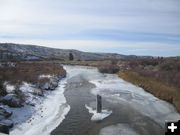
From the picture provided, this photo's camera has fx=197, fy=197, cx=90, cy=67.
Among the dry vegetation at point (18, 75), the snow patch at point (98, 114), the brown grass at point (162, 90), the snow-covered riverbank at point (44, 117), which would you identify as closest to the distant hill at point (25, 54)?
the dry vegetation at point (18, 75)

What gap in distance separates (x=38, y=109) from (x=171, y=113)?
9452 mm

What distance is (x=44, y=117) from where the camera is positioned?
41.5 feet

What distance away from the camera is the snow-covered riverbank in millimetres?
10453

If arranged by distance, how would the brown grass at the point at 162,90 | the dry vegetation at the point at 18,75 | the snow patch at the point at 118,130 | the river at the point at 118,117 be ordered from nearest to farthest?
the snow patch at the point at 118,130 → the river at the point at 118,117 → the brown grass at the point at 162,90 → the dry vegetation at the point at 18,75

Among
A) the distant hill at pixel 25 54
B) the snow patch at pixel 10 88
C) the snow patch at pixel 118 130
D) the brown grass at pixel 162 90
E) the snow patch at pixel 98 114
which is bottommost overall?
the snow patch at pixel 118 130

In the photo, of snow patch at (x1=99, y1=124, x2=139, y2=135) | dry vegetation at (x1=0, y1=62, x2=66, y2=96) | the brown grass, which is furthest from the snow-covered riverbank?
the brown grass

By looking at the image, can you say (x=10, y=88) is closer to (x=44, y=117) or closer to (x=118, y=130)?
(x=44, y=117)

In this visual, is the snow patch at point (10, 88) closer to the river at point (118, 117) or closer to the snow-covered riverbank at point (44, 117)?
the snow-covered riverbank at point (44, 117)

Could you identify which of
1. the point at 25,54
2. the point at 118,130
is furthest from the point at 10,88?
the point at 25,54

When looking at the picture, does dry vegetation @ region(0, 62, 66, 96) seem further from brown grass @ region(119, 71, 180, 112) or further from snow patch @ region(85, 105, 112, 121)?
brown grass @ region(119, 71, 180, 112)

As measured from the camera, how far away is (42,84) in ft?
69.5

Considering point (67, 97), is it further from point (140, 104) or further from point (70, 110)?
point (140, 104)

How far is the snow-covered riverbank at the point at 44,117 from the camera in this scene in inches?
412

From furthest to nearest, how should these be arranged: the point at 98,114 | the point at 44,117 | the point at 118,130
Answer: the point at 98,114 < the point at 44,117 < the point at 118,130
